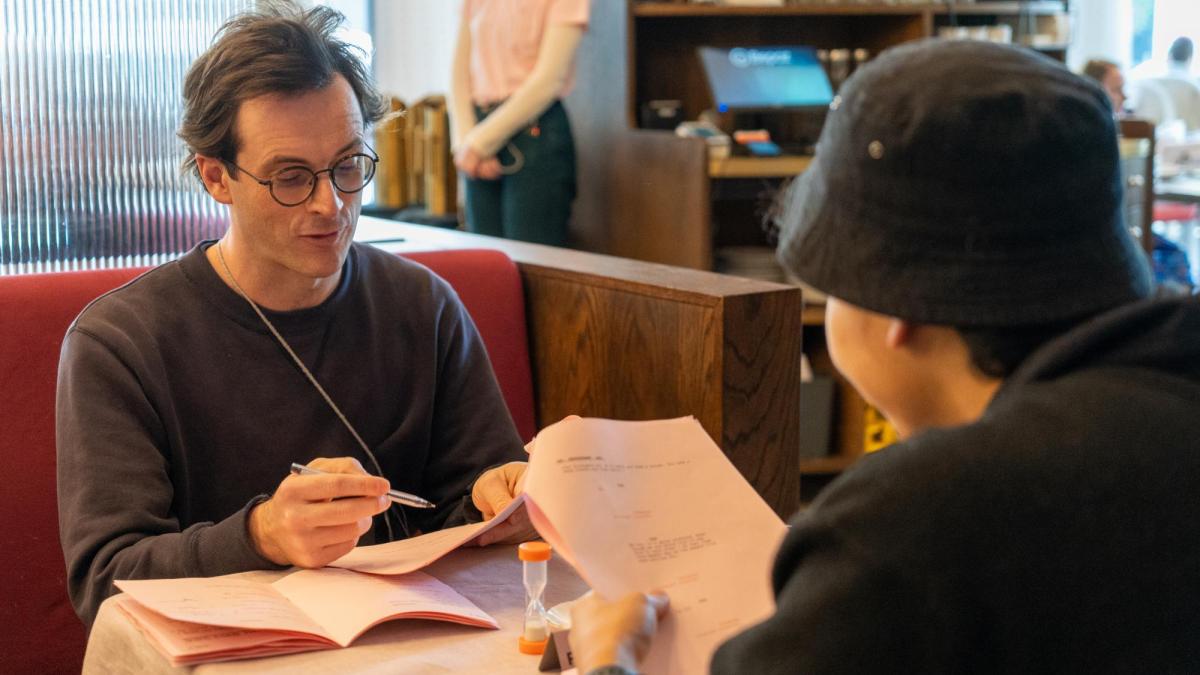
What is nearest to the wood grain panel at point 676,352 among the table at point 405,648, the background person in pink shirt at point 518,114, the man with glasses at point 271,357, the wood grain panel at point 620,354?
the wood grain panel at point 620,354

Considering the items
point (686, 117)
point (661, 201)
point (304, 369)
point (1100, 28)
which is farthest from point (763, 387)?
point (1100, 28)

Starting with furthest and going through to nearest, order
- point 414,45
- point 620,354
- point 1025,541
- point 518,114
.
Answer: point 414,45 → point 518,114 → point 620,354 → point 1025,541

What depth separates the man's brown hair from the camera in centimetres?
161

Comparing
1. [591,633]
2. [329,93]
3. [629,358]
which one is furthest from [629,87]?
[591,633]

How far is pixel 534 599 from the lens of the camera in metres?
1.17

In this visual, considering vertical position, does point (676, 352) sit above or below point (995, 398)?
below

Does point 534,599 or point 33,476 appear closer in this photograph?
point 534,599

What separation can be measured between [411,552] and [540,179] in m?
2.40

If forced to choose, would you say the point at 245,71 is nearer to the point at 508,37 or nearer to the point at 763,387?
the point at 763,387

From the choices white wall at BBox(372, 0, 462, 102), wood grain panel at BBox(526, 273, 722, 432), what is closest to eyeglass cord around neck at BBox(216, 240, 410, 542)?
wood grain panel at BBox(526, 273, 722, 432)

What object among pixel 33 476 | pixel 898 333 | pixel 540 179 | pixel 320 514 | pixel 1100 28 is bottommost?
pixel 33 476

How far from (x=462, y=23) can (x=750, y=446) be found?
2260 millimetres

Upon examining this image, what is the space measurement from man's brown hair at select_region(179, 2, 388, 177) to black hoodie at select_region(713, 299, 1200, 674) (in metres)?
1.05

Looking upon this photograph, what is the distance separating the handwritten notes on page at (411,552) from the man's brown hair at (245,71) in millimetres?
545
